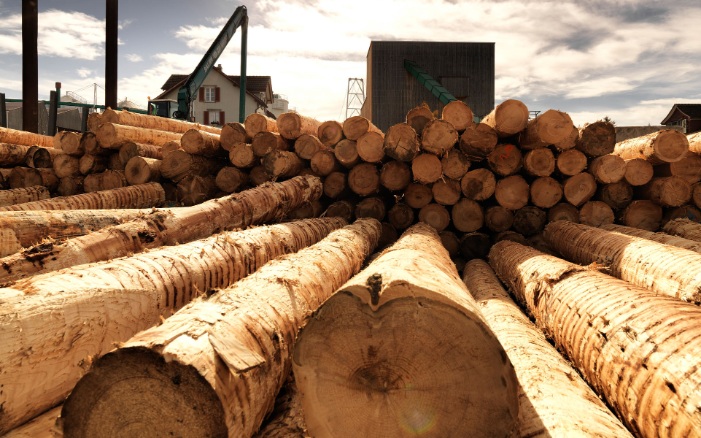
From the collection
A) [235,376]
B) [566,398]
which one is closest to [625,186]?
[566,398]

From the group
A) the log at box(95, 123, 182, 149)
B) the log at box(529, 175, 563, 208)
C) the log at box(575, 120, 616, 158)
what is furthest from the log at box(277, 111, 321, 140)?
the log at box(575, 120, 616, 158)

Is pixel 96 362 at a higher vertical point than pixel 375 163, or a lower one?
lower

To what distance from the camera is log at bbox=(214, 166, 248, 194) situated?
6.56m

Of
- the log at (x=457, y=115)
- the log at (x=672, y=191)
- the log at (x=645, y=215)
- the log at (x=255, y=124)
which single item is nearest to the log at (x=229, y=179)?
the log at (x=255, y=124)

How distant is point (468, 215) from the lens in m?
6.04

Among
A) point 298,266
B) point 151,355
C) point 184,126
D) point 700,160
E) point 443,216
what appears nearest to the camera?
point 151,355

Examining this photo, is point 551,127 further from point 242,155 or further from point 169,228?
point 169,228

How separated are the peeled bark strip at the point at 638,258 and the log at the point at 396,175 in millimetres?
2034

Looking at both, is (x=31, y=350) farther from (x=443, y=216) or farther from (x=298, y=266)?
(x=443, y=216)

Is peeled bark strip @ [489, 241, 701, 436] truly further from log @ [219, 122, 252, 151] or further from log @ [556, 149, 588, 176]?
log @ [219, 122, 252, 151]

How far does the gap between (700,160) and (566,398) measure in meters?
5.26

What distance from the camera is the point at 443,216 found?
6148 millimetres

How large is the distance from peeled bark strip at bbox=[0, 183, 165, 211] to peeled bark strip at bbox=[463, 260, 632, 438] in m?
5.08

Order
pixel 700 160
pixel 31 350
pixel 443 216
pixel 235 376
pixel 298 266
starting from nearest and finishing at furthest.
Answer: pixel 235 376 → pixel 31 350 → pixel 298 266 → pixel 700 160 → pixel 443 216
